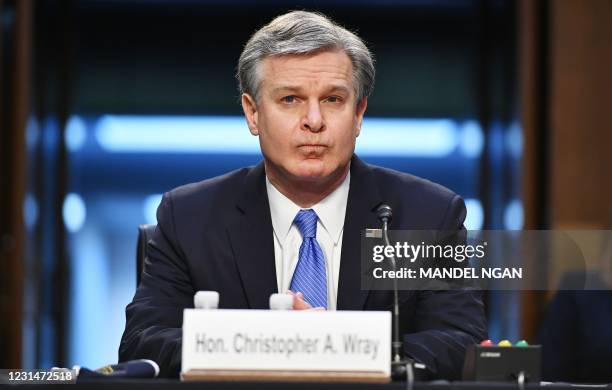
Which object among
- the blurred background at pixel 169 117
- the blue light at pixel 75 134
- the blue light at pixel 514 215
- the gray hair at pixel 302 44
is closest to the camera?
the gray hair at pixel 302 44

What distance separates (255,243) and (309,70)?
0.41 m

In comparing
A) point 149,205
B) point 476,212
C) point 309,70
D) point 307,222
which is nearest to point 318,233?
point 307,222

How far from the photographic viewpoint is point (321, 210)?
253 centimetres

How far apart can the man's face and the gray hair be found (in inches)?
0.7

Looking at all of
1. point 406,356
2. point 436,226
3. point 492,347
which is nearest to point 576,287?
point 436,226

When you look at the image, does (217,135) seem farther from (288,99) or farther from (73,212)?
(288,99)

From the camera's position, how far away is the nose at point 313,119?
2.41m

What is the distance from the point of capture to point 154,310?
2.36m

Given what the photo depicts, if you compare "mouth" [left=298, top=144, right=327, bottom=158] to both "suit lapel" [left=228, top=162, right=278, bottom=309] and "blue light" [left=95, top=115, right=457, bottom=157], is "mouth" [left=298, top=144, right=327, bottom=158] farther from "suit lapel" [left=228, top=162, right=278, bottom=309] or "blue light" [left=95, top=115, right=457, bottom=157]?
"blue light" [left=95, top=115, right=457, bottom=157]

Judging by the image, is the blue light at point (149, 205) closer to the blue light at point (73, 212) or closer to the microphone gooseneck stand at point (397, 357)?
the blue light at point (73, 212)

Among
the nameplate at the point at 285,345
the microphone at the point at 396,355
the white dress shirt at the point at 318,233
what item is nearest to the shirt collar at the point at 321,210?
the white dress shirt at the point at 318,233

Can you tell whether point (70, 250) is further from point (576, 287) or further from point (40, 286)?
point (576, 287)

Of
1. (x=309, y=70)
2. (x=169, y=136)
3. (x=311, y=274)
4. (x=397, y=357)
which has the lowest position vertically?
(x=397, y=357)

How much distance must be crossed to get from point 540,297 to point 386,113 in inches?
57.4
